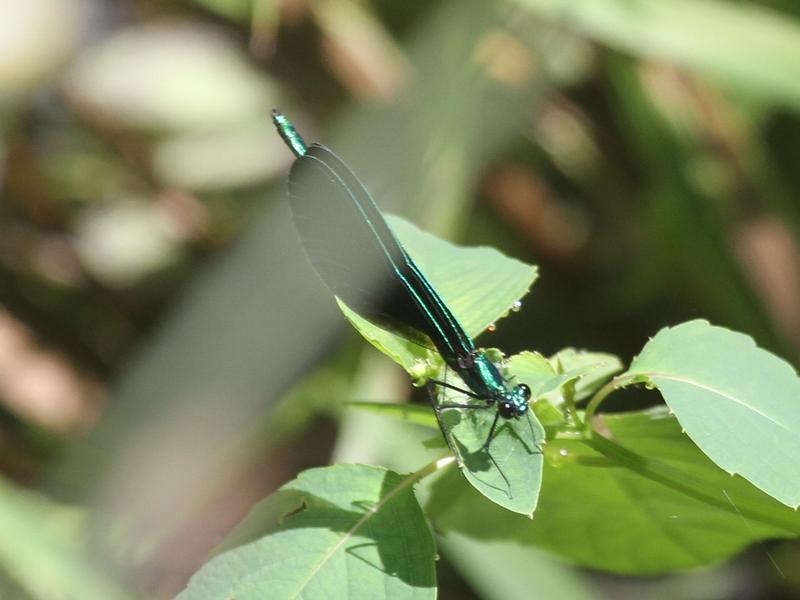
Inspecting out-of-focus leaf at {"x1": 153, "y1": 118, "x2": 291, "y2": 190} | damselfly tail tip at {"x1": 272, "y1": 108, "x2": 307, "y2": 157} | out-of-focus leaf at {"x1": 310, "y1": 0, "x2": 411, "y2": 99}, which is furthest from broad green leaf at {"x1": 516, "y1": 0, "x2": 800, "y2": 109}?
damselfly tail tip at {"x1": 272, "y1": 108, "x2": 307, "y2": 157}

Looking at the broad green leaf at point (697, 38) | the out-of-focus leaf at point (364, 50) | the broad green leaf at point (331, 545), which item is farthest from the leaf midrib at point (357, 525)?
the out-of-focus leaf at point (364, 50)

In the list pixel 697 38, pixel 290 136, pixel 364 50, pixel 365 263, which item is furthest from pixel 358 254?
pixel 364 50

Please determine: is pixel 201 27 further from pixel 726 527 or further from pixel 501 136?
pixel 726 527

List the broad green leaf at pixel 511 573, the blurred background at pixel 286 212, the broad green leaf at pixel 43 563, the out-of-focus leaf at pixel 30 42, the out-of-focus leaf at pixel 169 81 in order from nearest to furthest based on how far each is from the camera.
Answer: the broad green leaf at pixel 43 563 < the broad green leaf at pixel 511 573 < the blurred background at pixel 286 212 < the out-of-focus leaf at pixel 30 42 < the out-of-focus leaf at pixel 169 81

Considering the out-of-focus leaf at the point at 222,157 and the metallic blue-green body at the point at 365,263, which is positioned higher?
the out-of-focus leaf at the point at 222,157

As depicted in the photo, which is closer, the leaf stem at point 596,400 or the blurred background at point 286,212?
the leaf stem at point 596,400

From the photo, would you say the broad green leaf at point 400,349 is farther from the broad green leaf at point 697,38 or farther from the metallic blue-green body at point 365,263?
the broad green leaf at point 697,38

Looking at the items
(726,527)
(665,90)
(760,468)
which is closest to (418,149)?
(665,90)
